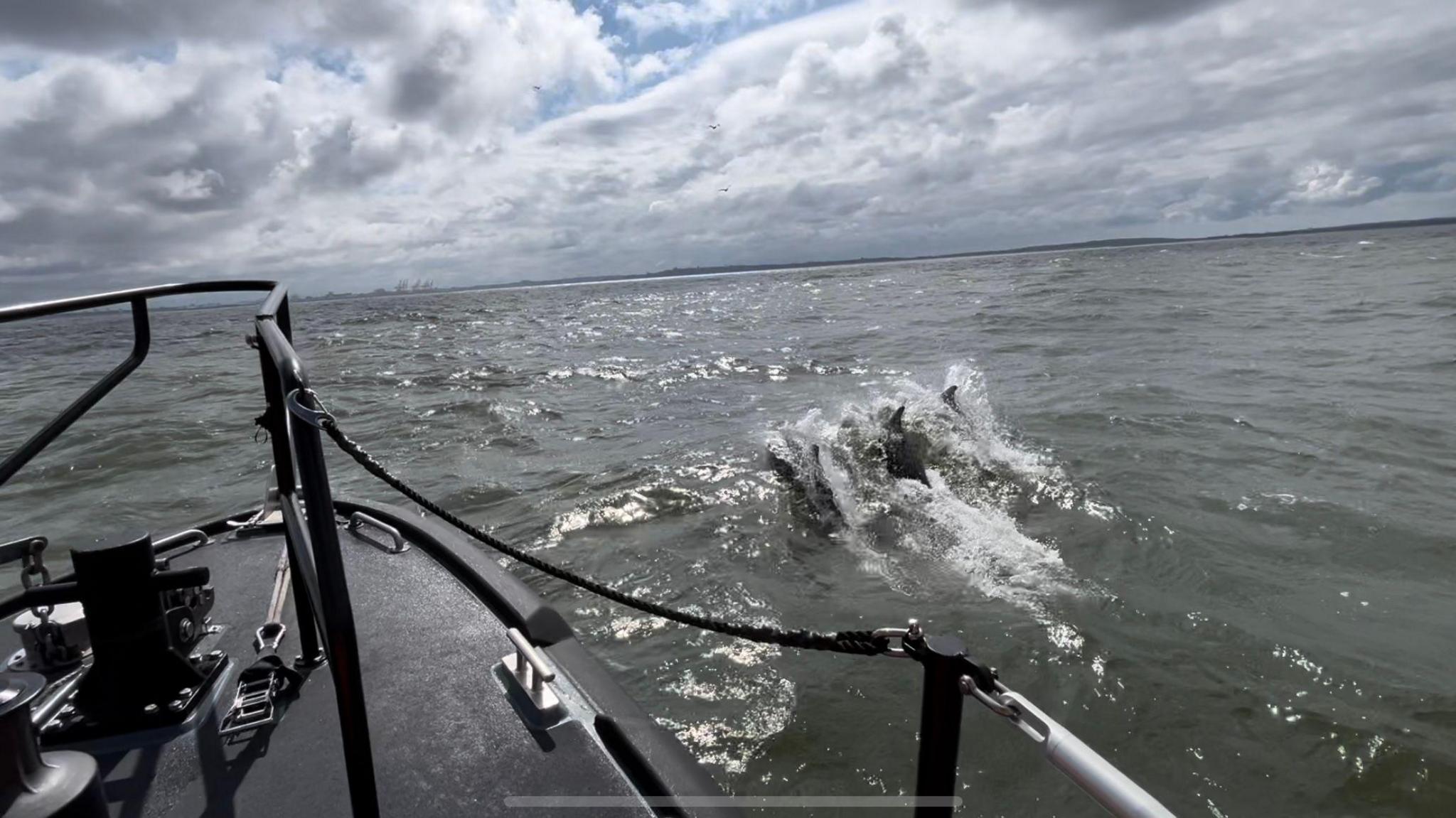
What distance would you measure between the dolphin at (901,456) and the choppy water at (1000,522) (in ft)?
0.61

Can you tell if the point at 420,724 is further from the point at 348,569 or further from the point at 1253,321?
the point at 1253,321

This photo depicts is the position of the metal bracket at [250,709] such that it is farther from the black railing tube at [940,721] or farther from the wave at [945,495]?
the wave at [945,495]

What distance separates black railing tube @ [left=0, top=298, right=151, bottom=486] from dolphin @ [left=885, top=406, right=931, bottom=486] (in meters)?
6.43

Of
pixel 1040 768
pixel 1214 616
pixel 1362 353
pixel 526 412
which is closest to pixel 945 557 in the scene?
pixel 1214 616

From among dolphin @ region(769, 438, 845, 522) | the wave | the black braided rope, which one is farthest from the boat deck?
dolphin @ region(769, 438, 845, 522)

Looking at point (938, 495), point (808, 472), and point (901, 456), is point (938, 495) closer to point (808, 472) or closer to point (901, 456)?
point (901, 456)

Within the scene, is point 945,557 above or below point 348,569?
below

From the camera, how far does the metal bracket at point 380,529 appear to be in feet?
10.9

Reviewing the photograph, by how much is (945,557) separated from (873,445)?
106 inches

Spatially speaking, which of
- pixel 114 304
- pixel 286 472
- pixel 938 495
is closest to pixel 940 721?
pixel 286 472

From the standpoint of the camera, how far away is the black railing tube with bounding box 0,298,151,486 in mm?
2004

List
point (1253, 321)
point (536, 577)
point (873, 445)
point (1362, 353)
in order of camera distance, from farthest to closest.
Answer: point (1253, 321) → point (1362, 353) → point (873, 445) → point (536, 577)

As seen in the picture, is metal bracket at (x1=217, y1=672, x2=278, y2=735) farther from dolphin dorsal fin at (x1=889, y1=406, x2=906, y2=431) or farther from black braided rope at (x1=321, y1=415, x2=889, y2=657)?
dolphin dorsal fin at (x1=889, y1=406, x2=906, y2=431)

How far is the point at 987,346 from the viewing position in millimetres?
17797
